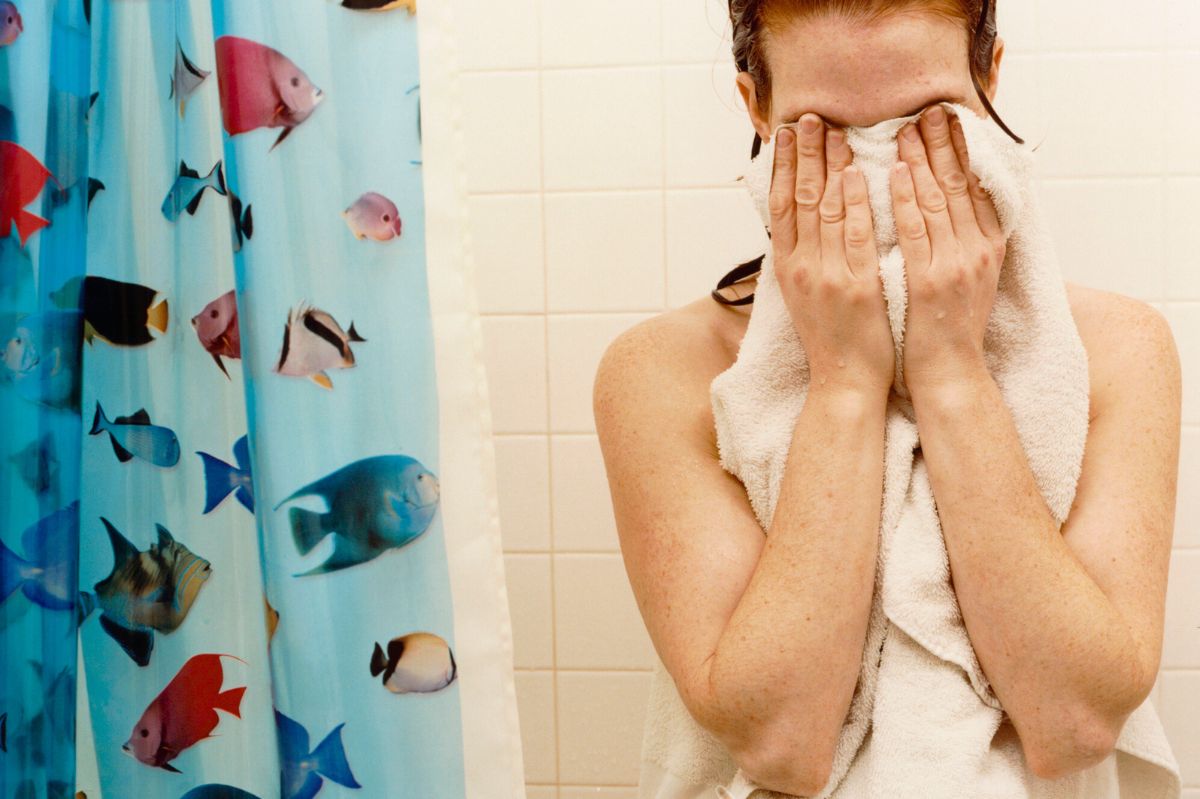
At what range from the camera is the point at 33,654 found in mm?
676

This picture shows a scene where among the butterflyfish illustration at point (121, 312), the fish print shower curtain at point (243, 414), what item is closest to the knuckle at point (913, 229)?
the fish print shower curtain at point (243, 414)

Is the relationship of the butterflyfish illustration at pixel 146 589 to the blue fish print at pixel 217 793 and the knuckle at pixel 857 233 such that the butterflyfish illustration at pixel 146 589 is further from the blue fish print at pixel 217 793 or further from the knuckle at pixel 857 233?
the knuckle at pixel 857 233

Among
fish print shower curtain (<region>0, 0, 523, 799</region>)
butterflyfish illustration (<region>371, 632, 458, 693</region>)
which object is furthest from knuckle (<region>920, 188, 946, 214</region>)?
butterflyfish illustration (<region>371, 632, 458, 693</region>)

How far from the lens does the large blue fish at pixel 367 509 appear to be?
69 centimetres

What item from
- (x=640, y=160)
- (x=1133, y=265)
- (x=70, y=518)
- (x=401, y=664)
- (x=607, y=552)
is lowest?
(x=607, y=552)

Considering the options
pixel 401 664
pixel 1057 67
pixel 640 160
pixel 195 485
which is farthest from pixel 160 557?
pixel 1057 67

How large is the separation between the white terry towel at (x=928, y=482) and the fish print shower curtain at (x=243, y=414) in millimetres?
253

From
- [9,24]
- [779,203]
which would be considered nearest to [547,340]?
[779,203]

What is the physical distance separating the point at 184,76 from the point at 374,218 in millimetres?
171

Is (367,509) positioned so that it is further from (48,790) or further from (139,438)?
(48,790)

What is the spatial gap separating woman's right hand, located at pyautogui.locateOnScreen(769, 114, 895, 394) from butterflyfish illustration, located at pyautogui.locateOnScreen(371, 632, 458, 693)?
14.1 inches

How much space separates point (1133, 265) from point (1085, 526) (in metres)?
0.66

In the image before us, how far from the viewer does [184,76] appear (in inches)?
27.8

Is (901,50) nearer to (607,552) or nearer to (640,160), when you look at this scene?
(640,160)
